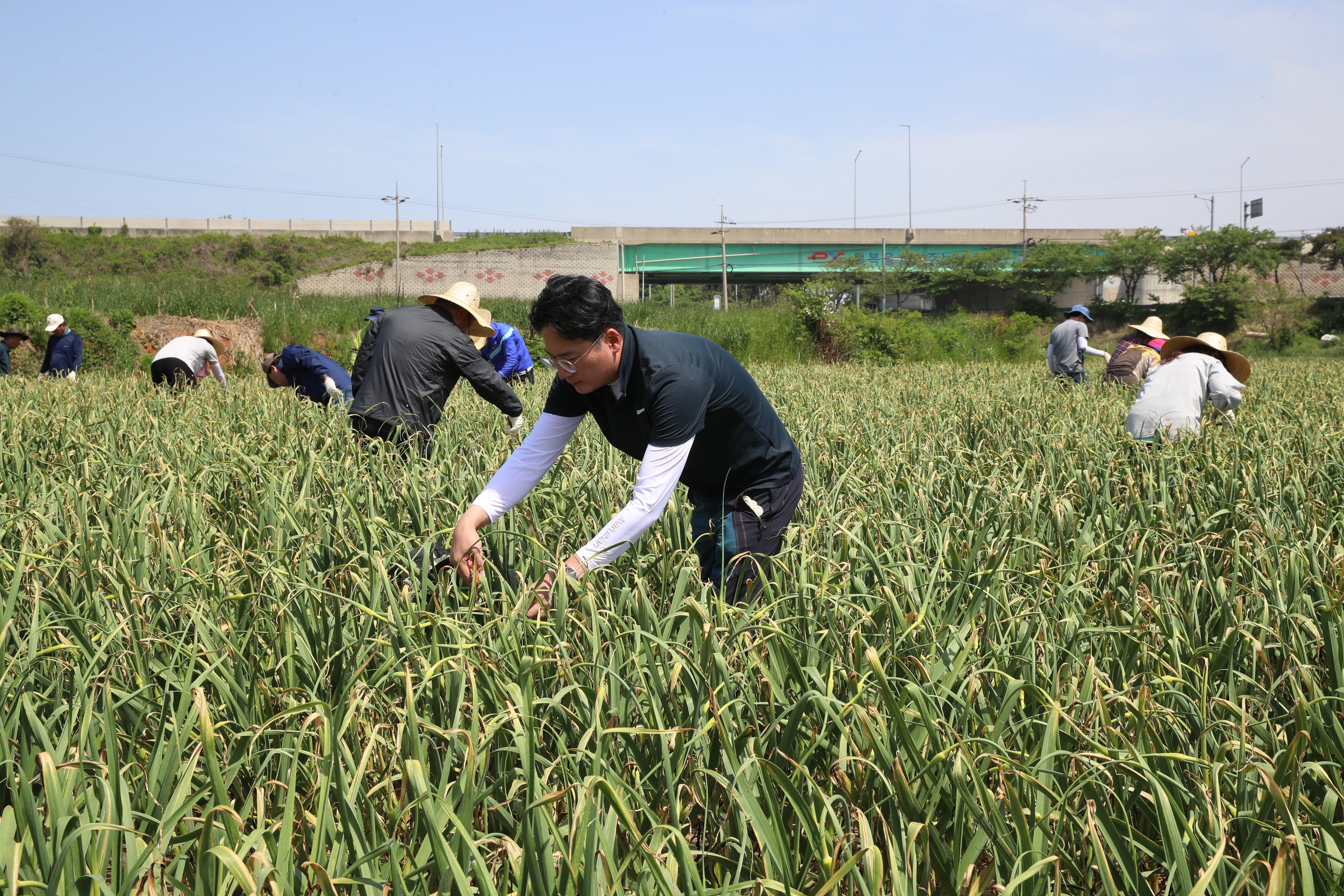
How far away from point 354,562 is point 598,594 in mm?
656

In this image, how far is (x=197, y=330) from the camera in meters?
17.6

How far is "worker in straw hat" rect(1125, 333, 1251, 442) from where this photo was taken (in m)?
4.93

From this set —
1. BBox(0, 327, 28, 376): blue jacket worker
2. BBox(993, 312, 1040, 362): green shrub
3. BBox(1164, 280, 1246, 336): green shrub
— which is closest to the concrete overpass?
BBox(1164, 280, 1246, 336): green shrub

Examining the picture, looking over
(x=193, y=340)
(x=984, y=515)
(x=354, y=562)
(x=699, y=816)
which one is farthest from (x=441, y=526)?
(x=193, y=340)

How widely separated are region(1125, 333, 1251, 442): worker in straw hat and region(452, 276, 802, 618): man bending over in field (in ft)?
10.4

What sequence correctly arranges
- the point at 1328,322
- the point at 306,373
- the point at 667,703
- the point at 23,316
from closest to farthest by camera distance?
the point at 667,703 < the point at 306,373 < the point at 23,316 < the point at 1328,322

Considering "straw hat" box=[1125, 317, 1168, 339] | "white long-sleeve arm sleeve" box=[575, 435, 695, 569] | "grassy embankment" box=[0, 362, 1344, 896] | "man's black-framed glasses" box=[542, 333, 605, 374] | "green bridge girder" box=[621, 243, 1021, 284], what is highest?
"green bridge girder" box=[621, 243, 1021, 284]

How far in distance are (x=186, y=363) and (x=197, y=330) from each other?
11485 mm

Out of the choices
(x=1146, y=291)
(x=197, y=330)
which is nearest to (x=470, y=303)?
(x=197, y=330)

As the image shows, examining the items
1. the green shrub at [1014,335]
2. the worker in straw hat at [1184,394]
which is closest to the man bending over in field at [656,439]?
the worker in straw hat at [1184,394]

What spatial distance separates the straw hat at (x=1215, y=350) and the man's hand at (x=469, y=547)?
176 inches

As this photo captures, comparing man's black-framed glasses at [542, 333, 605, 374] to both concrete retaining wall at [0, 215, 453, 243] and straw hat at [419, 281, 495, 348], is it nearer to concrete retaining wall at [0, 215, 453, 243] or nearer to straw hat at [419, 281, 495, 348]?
straw hat at [419, 281, 495, 348]

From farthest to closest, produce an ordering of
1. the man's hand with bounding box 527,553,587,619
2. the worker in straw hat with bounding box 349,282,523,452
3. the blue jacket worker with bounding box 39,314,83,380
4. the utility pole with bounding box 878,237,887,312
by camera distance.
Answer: the utility pole with bounding box 878,237,887,312 < the blue jacket worker with bounding box 39,314,83,380 < the worker in straw hat with bounding box 349,282,523,452 < the man's hand with bounding box 527,553,587,619

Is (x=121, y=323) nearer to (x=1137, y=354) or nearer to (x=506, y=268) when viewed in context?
(x=1137, y=354)
